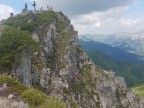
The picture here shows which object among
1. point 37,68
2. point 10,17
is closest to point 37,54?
point 37,68

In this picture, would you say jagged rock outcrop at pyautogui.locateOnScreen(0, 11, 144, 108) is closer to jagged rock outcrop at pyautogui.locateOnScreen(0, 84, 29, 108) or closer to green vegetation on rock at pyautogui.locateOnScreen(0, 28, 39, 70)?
green vegetation on rock at pyautogui.locateOnScreen(0, 28, 39, 70)

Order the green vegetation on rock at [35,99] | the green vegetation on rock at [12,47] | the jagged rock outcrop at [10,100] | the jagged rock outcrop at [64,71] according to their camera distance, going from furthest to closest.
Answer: the jagged rock outcrop at [64,71] → the green vegetation on rock at [12,47] → the green vegetation on rock at [35,99] → the jagged rock outcrop at [10,100]

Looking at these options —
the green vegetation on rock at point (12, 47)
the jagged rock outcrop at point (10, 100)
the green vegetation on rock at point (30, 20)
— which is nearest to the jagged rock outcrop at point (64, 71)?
the green vegetation on rock at point (30, 20)

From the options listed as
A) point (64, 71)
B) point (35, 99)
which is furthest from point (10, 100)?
point (64, 71)

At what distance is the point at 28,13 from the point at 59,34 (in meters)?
22.5

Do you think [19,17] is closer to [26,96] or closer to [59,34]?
[59,34]

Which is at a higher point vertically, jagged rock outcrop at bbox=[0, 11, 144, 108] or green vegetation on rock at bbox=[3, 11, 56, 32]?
green vegetation on rock at bbox=[3, 11, 56, 32]

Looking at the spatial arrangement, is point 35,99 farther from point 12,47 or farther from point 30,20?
point 30,20

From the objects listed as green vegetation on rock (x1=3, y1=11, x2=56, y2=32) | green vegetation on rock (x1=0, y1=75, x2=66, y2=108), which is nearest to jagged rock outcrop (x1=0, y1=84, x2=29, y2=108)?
green vegetation on rock (x1=0, y1=75, x2=66, y2=108)

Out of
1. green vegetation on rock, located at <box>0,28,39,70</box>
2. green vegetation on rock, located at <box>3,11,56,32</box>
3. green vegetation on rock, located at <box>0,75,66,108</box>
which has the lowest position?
green vegetation on rock, located at <box>0,75,66,108</box>

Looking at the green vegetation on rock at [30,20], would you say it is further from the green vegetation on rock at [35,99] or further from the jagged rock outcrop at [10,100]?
the green vegetation on rock at [35,99]

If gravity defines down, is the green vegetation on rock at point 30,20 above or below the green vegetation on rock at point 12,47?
above

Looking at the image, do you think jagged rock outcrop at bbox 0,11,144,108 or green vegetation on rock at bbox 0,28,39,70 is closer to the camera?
green vegetation on rock at bbox 0,28,39,70

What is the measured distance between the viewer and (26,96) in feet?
212
